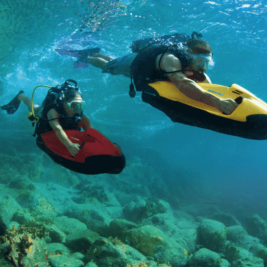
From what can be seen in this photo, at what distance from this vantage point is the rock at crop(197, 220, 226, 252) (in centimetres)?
845

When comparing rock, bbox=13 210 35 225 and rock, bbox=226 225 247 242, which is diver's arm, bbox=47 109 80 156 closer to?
rock, bbox=13 210 35 225

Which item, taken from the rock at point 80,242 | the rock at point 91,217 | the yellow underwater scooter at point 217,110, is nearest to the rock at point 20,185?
the rock at point 91,217

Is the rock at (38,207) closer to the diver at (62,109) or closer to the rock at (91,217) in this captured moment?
the rock at (91,217)

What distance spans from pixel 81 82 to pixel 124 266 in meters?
16.5

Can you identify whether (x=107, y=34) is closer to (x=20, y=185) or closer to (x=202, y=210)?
(x=20, y=185)

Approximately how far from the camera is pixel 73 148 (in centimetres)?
286

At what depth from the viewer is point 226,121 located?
7.20ft

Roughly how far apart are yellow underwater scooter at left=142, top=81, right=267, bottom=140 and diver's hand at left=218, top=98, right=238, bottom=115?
56 mm

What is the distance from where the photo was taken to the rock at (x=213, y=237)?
845 centimetres

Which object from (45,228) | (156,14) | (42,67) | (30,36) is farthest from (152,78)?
(42,67)

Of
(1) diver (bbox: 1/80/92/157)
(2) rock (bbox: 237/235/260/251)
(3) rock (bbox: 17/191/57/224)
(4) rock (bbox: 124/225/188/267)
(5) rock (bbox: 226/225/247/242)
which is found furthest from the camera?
(5) rock (bbox: 226/225/247/242)

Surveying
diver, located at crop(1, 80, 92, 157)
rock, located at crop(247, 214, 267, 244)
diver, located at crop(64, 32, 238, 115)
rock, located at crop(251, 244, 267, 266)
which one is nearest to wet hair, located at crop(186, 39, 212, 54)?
diver, located at crop(64, 32, 238, 115)

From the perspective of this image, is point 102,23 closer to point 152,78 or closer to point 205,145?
point 152,78

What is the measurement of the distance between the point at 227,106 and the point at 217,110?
0.43ft
